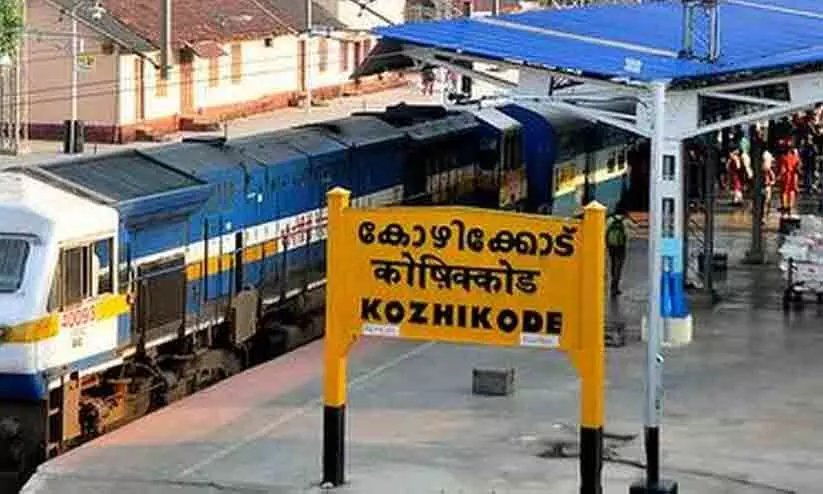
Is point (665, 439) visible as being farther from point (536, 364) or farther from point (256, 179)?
point (256, 179)

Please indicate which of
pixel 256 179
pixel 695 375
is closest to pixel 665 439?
pixel 695 375

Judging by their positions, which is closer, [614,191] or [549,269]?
[549,269]

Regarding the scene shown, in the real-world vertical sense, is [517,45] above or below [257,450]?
above

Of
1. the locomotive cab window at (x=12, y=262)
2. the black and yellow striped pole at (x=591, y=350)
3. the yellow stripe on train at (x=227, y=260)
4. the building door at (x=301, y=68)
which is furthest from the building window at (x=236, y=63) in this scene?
the black and yellow striped pole at (x=591, y=350)

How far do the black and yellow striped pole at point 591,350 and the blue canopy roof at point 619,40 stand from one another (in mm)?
7966

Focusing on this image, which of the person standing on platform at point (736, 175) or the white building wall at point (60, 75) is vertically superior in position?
the white building wall at point (60, 75)

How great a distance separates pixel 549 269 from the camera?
16.0 m

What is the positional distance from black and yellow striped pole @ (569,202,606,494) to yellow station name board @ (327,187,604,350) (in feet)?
0.23

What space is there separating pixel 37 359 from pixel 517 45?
10.4 m

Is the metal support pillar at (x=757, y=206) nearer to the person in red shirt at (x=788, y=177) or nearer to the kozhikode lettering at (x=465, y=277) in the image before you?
the person in red shirt at (x=788, y=177)

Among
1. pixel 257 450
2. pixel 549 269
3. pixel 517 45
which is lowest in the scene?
pixel 257 450

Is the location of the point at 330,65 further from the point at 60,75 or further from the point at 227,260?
the point at 227,260

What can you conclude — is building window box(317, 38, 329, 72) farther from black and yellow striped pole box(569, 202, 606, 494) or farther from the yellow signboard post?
black and yellow striped pole box(569, 202, 606, 494)

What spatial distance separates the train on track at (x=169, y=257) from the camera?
60.2 ft
